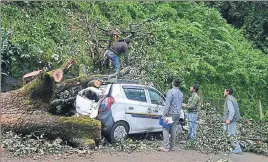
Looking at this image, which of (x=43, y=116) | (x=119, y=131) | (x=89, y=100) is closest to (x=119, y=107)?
(x=119, y=131)

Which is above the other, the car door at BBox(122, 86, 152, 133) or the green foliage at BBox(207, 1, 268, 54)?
the green foliage at BBox(207, 1, 268, 54)

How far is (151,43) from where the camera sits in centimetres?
1831

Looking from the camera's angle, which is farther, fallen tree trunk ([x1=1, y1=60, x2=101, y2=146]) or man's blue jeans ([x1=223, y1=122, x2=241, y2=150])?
man's blue jeans ([x1=223, y1=122, x2=241, y2=150])

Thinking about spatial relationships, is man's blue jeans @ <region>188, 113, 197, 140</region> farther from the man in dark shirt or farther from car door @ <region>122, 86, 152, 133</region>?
the man in dark shirt

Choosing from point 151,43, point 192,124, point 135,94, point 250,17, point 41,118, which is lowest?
point 192,124

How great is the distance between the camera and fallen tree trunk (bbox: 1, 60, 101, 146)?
1095 centimetres

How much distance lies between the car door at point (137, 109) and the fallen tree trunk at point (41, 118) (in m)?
1.34

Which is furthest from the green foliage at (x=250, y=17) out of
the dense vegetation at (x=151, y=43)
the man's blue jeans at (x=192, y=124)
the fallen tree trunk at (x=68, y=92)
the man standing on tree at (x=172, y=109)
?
the fallen tree trunk at (x=68, y=92)

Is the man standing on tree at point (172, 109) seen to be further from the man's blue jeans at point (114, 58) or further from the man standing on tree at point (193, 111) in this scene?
the man's blue jeans at point (114, 58)

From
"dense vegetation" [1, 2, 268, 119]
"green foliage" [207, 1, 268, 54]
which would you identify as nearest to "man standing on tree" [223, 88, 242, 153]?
"dense vegetation" [1, 2, 268, 119]

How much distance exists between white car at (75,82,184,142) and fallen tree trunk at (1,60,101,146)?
0.63 m

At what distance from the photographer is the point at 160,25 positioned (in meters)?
20.4

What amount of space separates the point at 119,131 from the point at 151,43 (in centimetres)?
694

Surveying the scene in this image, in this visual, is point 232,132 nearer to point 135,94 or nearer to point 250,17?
point 135,94
